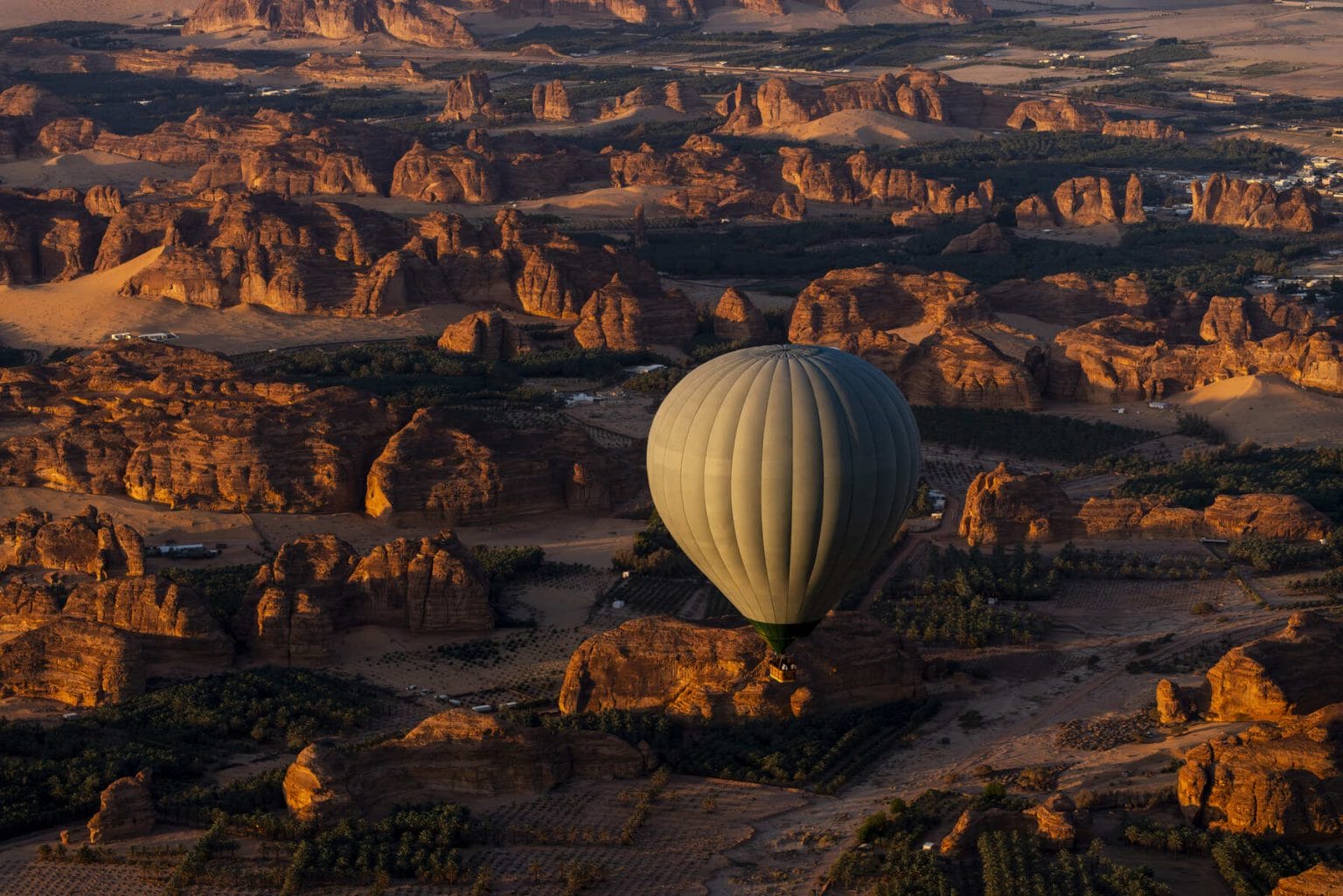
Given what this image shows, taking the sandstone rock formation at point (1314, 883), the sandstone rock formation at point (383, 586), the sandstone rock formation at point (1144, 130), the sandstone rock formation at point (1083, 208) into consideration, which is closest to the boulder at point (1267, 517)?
the sandstone rock formation at point (383, 586)

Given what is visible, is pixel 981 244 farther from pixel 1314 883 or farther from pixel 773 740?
pixel 1314 883

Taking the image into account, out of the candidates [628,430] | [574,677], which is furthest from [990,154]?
[574,677]

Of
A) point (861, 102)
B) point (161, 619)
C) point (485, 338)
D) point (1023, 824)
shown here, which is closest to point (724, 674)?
point (1023, 824)

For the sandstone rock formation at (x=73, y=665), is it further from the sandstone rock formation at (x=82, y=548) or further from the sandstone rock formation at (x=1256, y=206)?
the sandstone rock formation at (x=1256, y=206)

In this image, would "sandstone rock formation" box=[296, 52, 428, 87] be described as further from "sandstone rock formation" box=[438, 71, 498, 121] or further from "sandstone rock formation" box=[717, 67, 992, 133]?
"sandstone rock formation" box=[717, 67, 992, 133]

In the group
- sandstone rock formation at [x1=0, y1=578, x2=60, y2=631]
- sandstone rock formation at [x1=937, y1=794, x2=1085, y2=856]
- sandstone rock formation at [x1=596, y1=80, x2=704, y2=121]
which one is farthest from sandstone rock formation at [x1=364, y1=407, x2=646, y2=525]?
sandstone rock formation at [x1=596, y1=80, x2=704, y2=121]

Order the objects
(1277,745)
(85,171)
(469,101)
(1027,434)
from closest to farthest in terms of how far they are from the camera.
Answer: (1277,745) < (1027,434) < (85,171) < (469,101)
